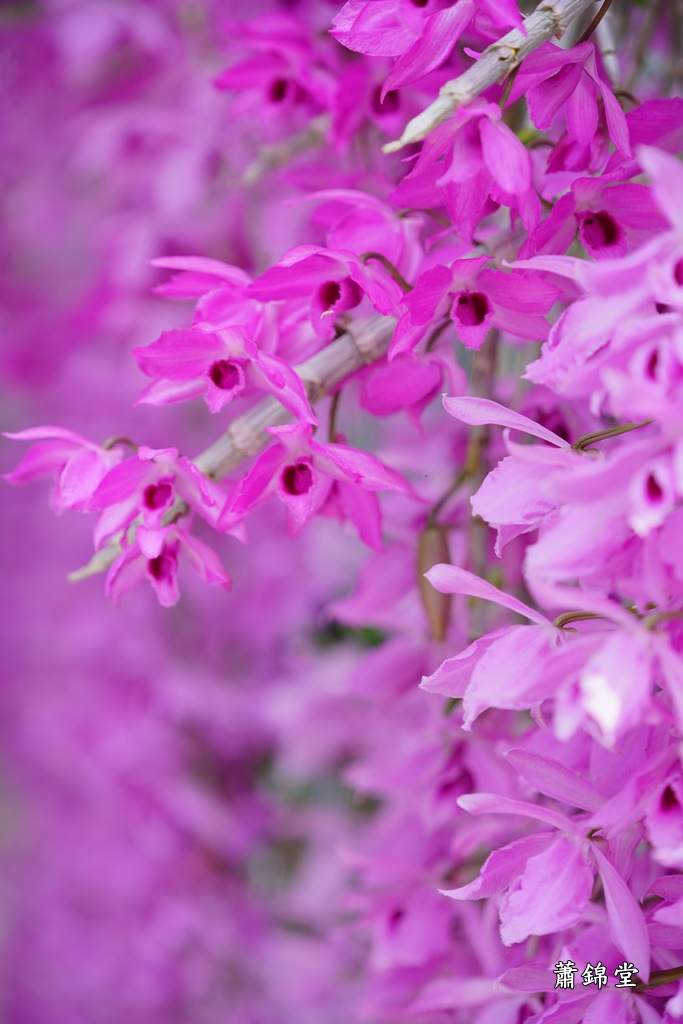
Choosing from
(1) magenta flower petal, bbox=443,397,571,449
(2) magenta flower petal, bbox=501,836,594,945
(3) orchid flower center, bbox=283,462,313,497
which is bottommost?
(2) magenta flower petal, bbox=501,836,594,945

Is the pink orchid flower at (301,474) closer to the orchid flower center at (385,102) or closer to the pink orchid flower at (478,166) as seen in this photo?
the pink orchid flower at (478,166)

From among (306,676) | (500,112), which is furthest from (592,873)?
(306,676)

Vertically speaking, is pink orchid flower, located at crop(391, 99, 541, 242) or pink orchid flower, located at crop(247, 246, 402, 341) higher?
→ pink orchid flower, located at crop(391, 99, 541, 242)

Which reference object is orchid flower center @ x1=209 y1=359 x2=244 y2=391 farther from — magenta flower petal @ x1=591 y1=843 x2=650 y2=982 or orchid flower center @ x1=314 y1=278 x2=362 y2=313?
magenta flower petal @ x1=591 y1=843 x2=650 y2=982

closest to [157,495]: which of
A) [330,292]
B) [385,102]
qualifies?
[330,292]

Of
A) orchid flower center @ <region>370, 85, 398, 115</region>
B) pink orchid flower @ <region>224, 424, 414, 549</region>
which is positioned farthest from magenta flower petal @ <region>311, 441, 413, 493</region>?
orchid flower center @ <region>370, 85, 398, 115</region>

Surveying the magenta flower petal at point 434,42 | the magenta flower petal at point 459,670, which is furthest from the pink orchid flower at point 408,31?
the magenta flower petal at point 459,670

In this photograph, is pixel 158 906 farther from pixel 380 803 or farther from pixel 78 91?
pixel 78 91
